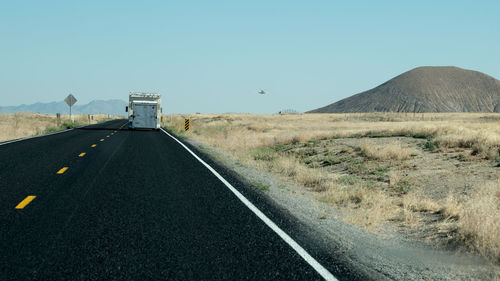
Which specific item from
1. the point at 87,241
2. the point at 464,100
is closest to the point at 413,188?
the point at 87,241

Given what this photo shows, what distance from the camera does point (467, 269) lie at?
5652 mm

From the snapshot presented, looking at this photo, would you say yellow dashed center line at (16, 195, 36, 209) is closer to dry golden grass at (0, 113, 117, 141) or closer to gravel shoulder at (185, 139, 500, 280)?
gravel shoulder at (185, 139, 500, 280)

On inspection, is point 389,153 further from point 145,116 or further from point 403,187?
point 145,116

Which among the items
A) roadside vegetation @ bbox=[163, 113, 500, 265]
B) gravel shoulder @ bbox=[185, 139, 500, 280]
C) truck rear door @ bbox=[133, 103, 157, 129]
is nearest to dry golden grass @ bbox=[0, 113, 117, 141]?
truck rear door @ bbox=[133, 103, 157, 129]

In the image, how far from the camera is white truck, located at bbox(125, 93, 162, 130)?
38.7 metres

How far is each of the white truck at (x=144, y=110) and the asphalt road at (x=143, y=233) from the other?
26928mm

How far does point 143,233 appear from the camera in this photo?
660 centimetres

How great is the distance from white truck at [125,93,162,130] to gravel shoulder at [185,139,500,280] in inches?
1219

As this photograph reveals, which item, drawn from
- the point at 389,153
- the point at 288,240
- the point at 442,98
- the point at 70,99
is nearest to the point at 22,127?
the point at 70,99

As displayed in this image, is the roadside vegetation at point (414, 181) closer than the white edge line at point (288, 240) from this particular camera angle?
No

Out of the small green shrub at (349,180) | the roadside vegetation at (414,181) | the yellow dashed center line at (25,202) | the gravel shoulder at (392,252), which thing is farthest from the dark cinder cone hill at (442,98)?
the yellow dashed center line at (25,202)

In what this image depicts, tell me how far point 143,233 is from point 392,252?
3337 millimetres

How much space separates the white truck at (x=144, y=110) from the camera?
38.7 meters

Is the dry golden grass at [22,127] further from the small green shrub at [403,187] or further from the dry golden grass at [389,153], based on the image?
the small green shrub at [403,187]
